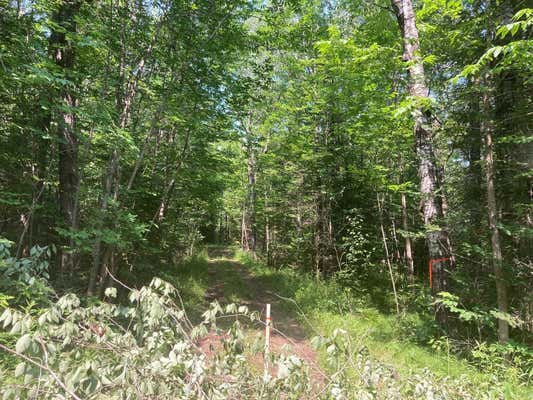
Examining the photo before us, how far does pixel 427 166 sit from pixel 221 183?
735 cm

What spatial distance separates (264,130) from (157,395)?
45.2ft

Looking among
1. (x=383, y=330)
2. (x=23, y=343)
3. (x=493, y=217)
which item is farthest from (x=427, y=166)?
(x=23, y=343)

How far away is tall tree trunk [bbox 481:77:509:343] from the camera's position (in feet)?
14.8

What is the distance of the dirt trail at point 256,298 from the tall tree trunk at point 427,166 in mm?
2808

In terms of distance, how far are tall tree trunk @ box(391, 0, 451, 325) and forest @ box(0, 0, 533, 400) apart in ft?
0.12

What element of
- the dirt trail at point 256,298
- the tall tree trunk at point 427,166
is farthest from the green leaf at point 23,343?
the tall tree trunk at point 427,166

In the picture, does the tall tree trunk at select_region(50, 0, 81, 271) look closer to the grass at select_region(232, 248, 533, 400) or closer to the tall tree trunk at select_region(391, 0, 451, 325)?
the grass at select_region(232, 248, 533, 400)

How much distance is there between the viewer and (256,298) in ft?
31.4

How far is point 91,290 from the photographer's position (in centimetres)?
552

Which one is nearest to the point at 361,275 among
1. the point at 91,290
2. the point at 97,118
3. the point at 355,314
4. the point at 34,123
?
the point at 355,314

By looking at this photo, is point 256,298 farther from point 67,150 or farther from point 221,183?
point 67,150

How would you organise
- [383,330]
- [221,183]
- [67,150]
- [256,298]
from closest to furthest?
[67,150] → [383,330] → [256,298] → [221,183]

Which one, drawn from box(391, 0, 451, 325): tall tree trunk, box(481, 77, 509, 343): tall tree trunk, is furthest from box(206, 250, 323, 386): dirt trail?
box(481, 77, 509, 343): tall tree trunk

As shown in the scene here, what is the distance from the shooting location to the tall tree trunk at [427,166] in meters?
5.43
